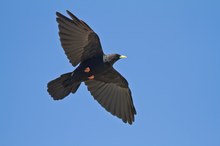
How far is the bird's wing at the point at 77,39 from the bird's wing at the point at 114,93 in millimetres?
1611

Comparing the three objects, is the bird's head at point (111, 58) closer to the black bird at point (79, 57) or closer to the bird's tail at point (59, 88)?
the black bird at point (79, 57)

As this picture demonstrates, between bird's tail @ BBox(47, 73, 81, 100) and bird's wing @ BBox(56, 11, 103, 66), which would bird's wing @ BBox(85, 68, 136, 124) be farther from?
bird's wing @ BBox(56, 11, 103, 66)

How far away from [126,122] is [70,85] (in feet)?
8.44

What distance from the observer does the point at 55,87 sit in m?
17.0

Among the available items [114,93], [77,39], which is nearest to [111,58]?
[77,39]

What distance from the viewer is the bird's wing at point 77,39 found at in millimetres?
15829

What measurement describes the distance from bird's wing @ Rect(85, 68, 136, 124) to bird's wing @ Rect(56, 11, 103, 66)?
1.61 metres

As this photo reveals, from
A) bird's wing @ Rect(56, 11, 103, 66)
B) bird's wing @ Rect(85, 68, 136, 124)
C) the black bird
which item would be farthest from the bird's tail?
bird's wing @ Rect(85, 68, 136, 124)

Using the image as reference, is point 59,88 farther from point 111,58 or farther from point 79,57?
point 111,58

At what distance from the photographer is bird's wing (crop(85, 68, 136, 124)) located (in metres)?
18.4

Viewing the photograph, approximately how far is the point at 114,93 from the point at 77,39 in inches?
130

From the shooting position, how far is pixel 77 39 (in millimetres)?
16453

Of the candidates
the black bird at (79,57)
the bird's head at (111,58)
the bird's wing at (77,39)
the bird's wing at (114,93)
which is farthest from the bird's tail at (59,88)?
the bird's wing at (114,93)

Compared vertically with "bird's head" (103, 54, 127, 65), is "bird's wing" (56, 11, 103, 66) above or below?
above
